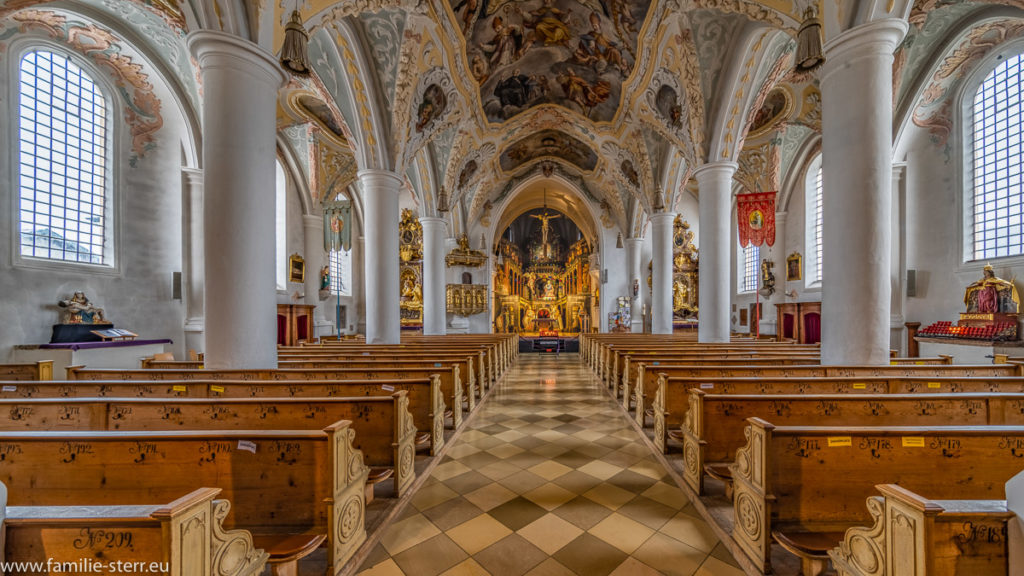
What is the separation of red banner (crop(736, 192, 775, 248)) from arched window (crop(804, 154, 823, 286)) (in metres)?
5.02

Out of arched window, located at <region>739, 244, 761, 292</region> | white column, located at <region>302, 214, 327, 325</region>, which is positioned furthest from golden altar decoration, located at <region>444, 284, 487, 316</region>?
arched window, located at <region>739, 244, 761, 292</region>

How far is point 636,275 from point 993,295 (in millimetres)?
11199

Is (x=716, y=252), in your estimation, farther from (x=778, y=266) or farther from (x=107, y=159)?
(x=107, y=159)

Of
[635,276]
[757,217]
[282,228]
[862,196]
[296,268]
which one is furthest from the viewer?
[635,276]

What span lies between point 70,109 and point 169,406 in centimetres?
939

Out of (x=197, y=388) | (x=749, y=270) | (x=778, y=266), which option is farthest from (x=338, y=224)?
(x=749, y=270)

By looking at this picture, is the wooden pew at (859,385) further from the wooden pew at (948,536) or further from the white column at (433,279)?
the white column at (433,279)

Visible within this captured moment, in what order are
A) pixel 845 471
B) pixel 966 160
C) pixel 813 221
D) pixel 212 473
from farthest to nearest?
pixel 813 221
pixel 966 160
pixel 845 471
pixel 212 473

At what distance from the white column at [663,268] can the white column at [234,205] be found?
10842mm

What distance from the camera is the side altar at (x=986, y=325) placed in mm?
7242

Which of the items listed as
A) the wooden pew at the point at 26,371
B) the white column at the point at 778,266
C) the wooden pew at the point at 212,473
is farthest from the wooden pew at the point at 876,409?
the white column at the point at 778,266

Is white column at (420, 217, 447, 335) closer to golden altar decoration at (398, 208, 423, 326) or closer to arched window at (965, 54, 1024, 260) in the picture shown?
golden altar decoration at (398, 208, 423, 326)

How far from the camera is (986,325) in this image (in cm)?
767

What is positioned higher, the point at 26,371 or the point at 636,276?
the point at 636,276
